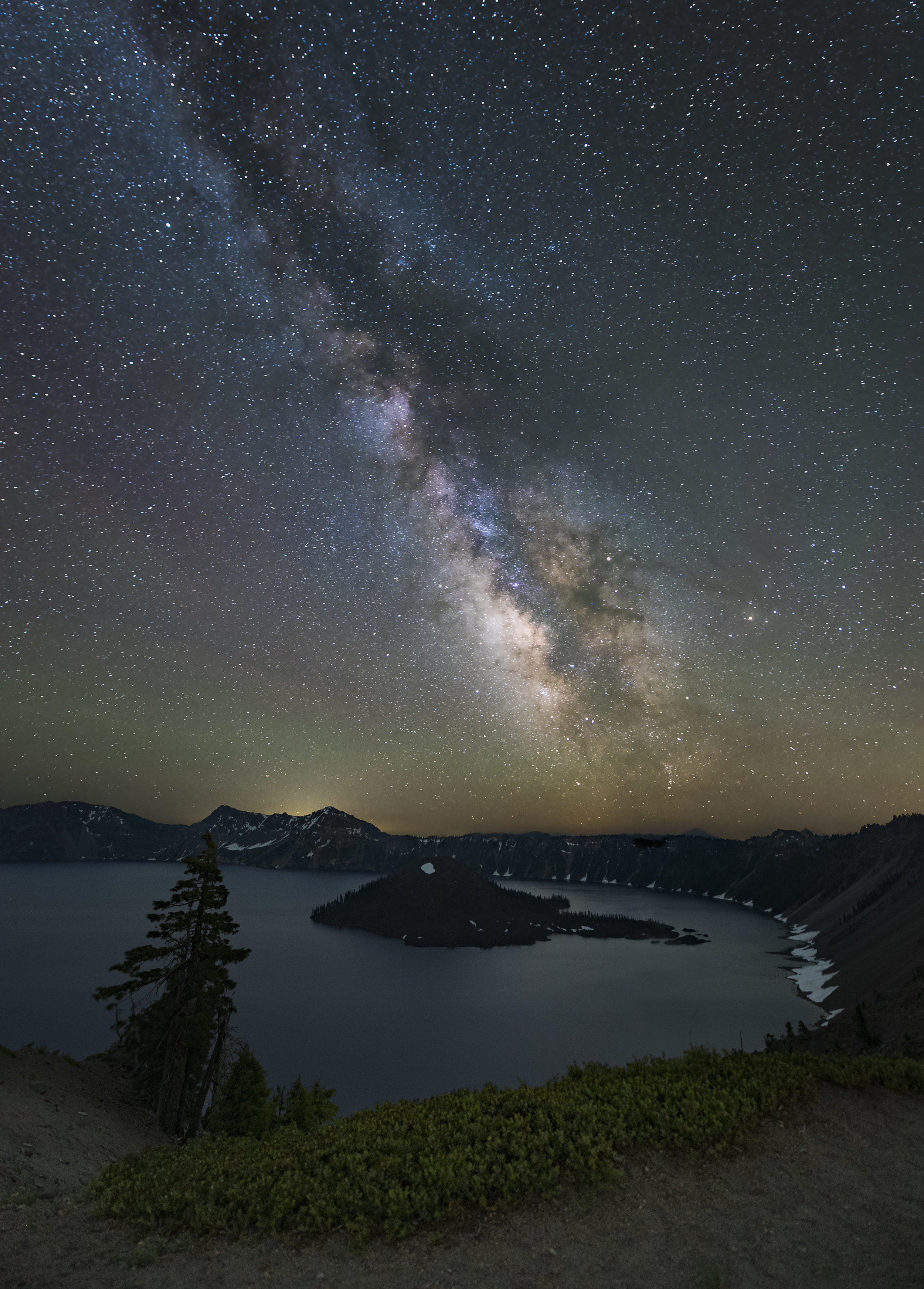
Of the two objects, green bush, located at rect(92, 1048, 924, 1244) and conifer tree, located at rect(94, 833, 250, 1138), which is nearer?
green bush, located at rect(92, 1048, 924, 1244)

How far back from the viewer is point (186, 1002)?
1225 inches

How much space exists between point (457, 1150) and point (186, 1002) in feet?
86.5

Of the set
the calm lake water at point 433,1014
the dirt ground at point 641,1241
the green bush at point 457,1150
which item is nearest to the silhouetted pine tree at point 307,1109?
the green bush at point 457,1150

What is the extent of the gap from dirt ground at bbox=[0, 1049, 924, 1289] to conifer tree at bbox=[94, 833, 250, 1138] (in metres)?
20.0

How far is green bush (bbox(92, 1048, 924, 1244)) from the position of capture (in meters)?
10.2

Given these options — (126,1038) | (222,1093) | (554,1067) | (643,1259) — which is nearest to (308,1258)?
(643,1259)

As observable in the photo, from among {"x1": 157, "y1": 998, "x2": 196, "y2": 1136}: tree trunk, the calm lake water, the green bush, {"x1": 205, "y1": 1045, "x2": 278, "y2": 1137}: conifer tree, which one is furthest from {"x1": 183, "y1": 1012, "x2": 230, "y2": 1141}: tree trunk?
the calm lake water

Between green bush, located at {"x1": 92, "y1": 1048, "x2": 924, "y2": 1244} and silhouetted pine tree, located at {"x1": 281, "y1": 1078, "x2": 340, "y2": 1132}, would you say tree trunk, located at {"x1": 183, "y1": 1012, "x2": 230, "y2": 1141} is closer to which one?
silhouetted pine tree, located at {"x1": 281, "y1": 1078, "x2": 340, "y2": 1132}

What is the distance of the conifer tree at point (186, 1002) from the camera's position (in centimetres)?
3034

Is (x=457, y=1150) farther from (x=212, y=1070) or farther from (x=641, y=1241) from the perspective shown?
(x=212, y=1070)

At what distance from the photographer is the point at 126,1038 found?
1369 inches

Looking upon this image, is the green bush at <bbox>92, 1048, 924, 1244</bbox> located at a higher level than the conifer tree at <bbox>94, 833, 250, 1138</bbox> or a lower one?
higher

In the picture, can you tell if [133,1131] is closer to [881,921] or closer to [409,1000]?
[409,1000]

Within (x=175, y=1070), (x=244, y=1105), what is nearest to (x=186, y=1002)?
(x=175, y=1070)
